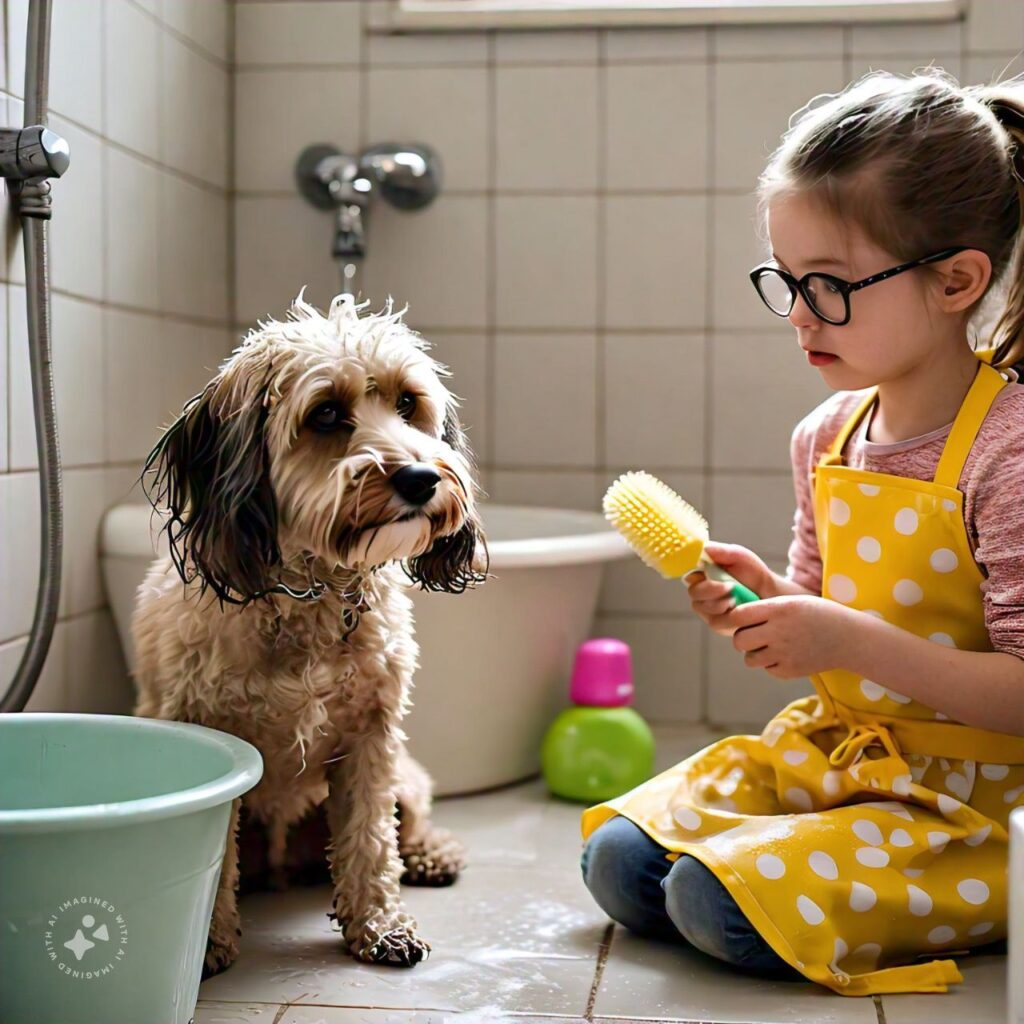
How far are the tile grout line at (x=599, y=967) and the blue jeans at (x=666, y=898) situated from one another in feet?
0.07

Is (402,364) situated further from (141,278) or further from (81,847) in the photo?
(141,278)

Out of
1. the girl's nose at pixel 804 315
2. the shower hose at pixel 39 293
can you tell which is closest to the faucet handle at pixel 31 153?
the shower hose at pixel 39 293

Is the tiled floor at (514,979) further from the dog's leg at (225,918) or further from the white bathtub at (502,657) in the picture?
the white bathtub at (502,657)

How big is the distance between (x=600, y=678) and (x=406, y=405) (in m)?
0.93

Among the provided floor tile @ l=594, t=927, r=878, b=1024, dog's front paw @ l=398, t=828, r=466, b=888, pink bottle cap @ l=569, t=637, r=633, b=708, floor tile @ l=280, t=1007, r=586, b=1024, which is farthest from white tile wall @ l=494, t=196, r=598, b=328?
floor tile @ l=280, t=1007, r=586, b=1024

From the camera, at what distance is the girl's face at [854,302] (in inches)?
56.4

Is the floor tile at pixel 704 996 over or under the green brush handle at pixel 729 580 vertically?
under

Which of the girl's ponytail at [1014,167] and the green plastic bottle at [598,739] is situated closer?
the girl's ponytail at [1014,167]

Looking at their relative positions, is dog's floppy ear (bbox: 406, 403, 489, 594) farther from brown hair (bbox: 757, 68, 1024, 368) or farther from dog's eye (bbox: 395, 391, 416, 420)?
brown hair (bbox: 757, 68, 1024, 368)

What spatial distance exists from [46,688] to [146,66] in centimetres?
110

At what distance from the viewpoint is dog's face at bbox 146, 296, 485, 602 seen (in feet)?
4.26

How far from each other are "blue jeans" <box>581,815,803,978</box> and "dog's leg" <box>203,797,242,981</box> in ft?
1.41

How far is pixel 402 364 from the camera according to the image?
1.38 meters

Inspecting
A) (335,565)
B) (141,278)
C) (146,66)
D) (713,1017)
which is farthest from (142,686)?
(146,66)
